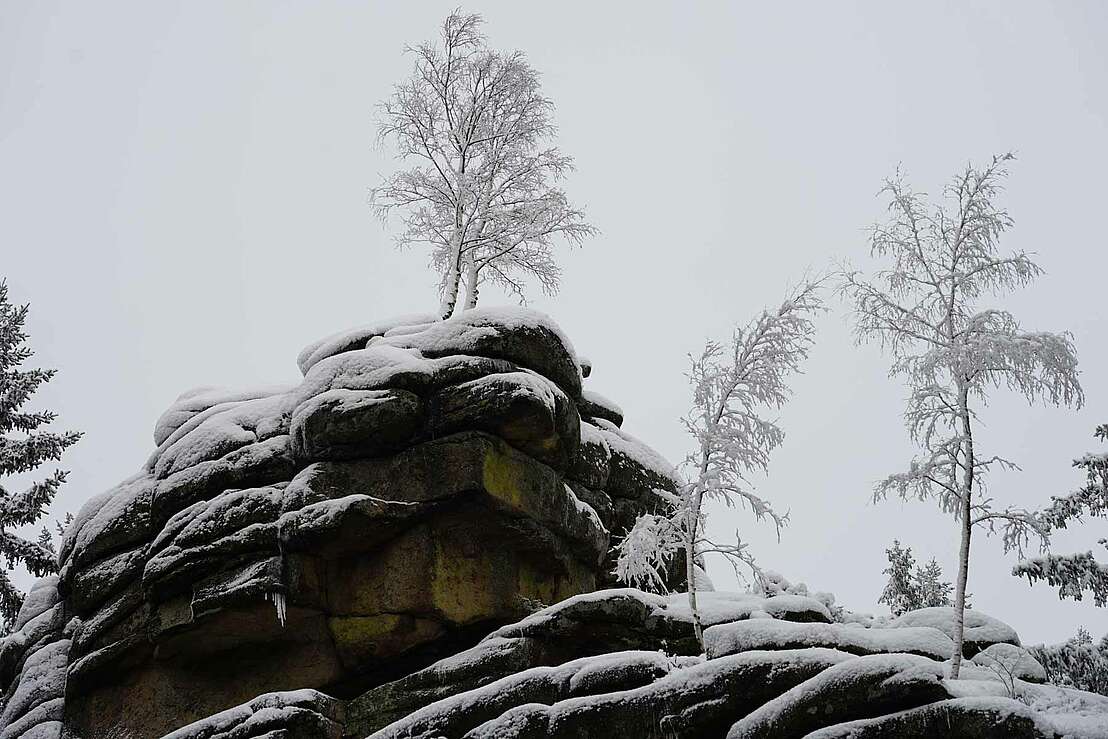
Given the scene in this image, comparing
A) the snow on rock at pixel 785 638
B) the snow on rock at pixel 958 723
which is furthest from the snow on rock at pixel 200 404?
the snow on rock at pixel 958 723

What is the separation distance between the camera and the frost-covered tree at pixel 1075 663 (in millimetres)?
19489

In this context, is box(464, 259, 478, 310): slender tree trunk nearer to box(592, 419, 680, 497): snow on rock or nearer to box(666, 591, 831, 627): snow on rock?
box(592, 419, 680, 497): snow on rock

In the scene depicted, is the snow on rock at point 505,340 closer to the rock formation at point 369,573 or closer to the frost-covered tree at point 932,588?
the rock formation at point 369,573

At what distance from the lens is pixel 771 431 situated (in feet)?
63.5

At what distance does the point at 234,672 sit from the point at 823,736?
1269cm

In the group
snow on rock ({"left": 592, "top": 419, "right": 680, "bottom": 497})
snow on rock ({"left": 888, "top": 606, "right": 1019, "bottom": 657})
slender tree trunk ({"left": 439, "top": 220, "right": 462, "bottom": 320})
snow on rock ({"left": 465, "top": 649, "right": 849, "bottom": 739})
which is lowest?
snow on rock ({"left": 465, "top": 649, "right": 849, "bottom": 739})

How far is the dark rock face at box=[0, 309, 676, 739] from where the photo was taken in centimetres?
1884

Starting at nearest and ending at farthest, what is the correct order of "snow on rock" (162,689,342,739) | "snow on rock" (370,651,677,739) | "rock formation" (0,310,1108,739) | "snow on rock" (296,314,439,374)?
"snow on rock" (370,651,677,739) → "snow on rock" (162,689,342,739) → "rock formation" (0,310,1108,739) → "snow on rock" (296,314,439,374)

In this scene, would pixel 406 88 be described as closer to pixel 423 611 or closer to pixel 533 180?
pixel 533 180

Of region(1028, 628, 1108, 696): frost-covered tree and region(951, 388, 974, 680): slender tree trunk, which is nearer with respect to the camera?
region(951, 388, 974, 680): slender tree trunk

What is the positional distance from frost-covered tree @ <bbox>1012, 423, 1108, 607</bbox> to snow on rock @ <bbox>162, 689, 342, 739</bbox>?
44.5 feet

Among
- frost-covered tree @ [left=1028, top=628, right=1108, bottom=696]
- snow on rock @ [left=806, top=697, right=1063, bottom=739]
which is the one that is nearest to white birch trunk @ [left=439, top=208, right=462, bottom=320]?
frost-covered tree @ [left=1028, top=628, right=1108, bottom=696]

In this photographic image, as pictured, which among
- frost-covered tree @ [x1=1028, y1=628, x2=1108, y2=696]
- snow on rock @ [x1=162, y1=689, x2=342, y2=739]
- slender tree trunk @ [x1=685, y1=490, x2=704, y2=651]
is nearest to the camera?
snow on rock @ [x1=162, y1=689, x2=342, y2=739]

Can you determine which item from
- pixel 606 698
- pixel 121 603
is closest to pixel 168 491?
pixel 121 603
